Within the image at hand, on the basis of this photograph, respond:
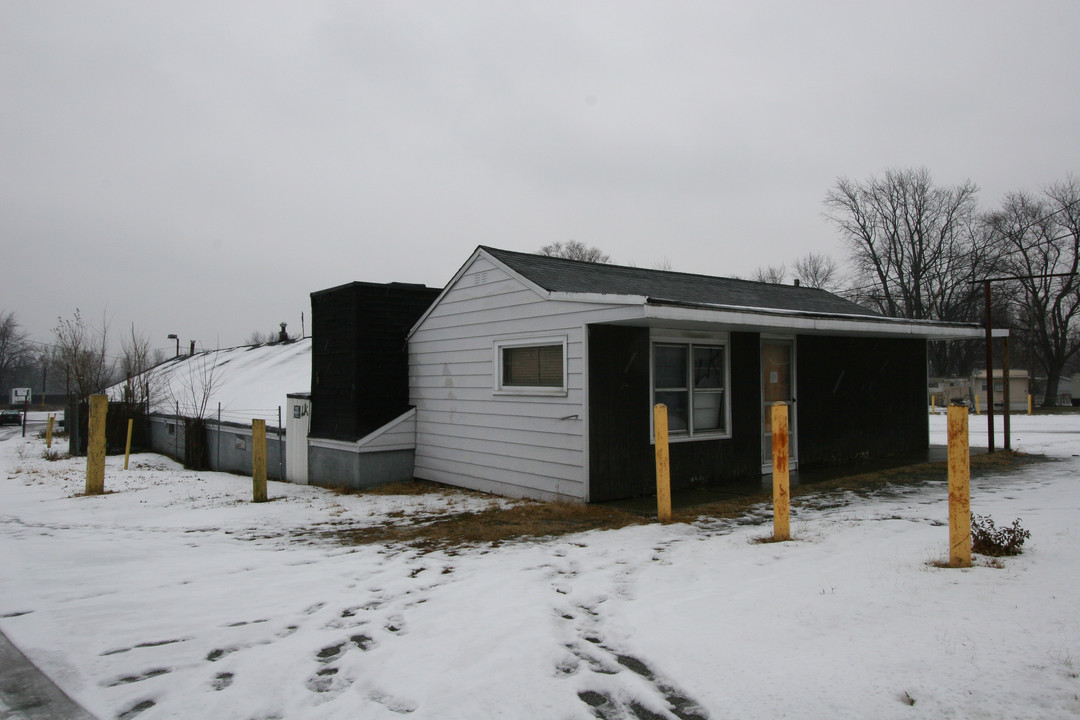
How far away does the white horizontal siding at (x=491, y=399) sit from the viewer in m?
8.12

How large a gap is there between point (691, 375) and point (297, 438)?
Answer: 23.3ft

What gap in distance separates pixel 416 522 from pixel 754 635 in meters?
4.75

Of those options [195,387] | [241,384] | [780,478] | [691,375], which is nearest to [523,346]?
[691,375]

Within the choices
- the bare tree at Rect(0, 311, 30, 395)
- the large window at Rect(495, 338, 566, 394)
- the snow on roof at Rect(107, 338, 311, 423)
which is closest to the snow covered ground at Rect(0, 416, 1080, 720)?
the large window at Rect(495, 338, 566, 394)

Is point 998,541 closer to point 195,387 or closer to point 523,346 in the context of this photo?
point 523,346

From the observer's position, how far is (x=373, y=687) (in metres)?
3.19

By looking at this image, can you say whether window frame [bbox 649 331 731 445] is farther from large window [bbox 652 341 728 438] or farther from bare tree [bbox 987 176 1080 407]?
bare tree [bbox 987 176 1080 407]

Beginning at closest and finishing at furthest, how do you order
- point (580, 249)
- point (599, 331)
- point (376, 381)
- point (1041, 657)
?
point (1041, 657), point (599, 331), point (376, 381), point (580, 249)

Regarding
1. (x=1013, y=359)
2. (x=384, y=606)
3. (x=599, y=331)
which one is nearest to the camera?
(x=384, y=606)

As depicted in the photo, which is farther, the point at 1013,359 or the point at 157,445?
the point at 1013,359

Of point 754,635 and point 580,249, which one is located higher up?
point 580,249

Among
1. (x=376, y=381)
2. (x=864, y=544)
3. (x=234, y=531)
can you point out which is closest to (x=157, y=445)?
(x=376, y=381)

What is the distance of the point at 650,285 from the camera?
32.9ft

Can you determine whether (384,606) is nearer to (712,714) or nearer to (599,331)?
(712,714)
